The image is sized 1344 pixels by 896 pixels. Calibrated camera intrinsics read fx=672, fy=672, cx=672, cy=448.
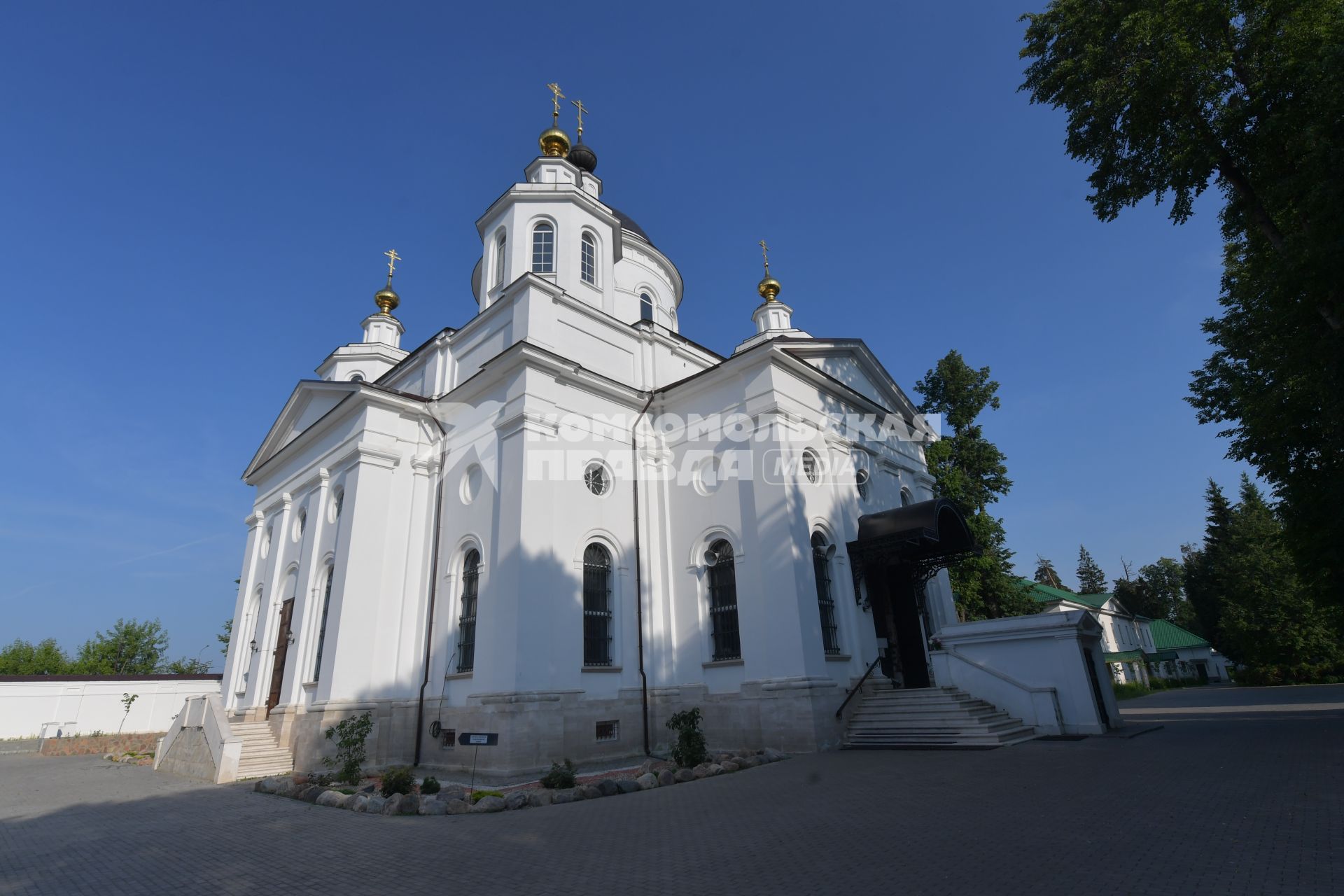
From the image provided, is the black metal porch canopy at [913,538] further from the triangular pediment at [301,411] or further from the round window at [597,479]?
the triangular pediment at [301,411]

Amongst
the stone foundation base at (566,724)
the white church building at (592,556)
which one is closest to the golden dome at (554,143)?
the white church building at (592,556)

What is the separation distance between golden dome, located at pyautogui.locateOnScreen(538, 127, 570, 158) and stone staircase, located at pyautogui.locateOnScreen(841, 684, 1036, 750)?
17.3 meters

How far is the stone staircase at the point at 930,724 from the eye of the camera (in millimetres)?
12070

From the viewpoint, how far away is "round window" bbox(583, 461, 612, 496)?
15.2m

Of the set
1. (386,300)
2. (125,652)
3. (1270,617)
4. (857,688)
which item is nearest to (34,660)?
(125,652)

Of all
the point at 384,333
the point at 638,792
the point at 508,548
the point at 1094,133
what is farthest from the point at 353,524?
the point at 1094,133

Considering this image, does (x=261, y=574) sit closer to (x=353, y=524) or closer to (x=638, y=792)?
(x=353, y=524)

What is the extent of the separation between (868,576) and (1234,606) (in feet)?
124

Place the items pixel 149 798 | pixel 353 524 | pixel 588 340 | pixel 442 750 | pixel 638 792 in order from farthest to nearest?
pixel 588 340 < pixel 353 524 < pixel 442 750 < pixel 149 798 < pixel 638 792

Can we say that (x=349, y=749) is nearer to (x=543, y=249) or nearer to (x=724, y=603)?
(x=724, y=603)

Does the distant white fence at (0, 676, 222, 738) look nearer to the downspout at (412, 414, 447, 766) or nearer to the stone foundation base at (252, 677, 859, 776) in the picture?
the stone foundation base at (252, 677, 859, 776)

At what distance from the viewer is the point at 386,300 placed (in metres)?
27.6

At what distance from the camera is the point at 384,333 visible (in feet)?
90.8

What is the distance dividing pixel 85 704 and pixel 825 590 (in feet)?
109
